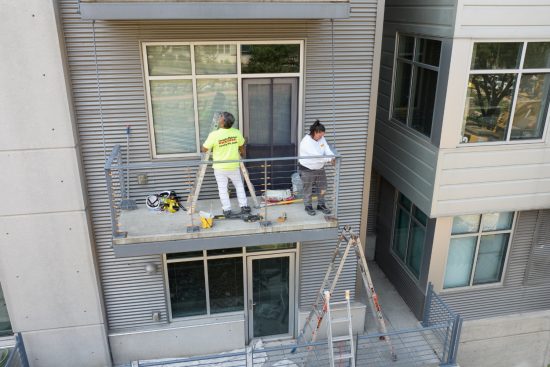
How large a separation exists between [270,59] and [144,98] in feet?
6.86

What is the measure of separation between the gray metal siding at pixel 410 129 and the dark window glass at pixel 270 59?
2532 mm

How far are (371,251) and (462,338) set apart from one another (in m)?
3.14

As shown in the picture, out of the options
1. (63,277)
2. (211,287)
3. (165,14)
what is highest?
(165,14)

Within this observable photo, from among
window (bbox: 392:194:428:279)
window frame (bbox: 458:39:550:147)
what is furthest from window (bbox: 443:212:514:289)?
window frame (bbox: 458:39:550:147)

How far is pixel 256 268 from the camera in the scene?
8.91m

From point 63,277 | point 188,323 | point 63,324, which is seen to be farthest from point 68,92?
point 188,323

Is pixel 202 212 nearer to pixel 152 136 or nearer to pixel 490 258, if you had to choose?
pixel 152 136

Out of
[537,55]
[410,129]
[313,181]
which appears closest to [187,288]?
[313,181]

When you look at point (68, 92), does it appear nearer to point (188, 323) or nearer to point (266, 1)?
point (266, 1)

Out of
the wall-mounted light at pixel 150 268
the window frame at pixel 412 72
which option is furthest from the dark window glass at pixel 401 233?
the wall-mounted light at pixel 150 268

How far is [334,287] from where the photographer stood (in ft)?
29.1

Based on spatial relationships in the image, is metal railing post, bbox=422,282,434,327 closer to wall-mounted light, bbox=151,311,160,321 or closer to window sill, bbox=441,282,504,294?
window sill, bbox=441,282,504,294

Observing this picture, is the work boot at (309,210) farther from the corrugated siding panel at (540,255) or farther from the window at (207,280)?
the corrugated siding panel at (540,255)

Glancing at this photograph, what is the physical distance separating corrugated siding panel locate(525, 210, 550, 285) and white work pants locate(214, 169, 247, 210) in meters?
6.19
